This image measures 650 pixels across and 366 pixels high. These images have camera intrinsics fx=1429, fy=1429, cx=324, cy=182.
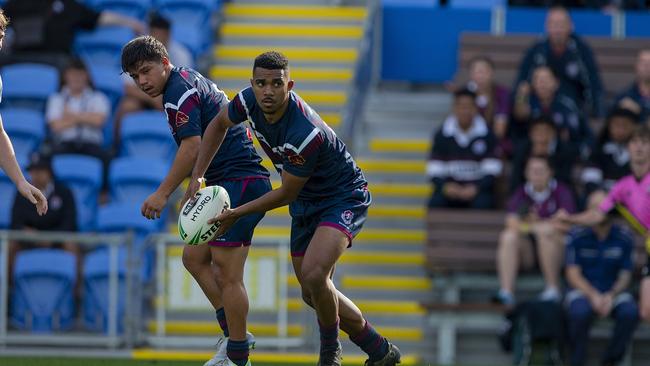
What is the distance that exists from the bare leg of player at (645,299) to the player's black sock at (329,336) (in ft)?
14.5

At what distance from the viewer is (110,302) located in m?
11.6

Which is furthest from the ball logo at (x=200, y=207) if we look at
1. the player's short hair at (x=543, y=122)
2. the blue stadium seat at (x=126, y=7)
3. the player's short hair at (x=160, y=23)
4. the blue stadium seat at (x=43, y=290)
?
the blue stadium seat at (x=126, y=7)

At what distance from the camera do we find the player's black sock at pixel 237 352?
7.72 metres

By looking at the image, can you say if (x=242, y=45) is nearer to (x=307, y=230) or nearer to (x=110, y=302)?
(x=110, y=302)

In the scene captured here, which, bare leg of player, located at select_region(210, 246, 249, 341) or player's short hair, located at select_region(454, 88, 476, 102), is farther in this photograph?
player's short hair, located at select_region(454, 88, 476, 102)

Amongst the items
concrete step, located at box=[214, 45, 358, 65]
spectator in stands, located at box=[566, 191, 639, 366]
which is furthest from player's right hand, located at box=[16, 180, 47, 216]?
concrete step, located at box=[214, 45, 358, 65]

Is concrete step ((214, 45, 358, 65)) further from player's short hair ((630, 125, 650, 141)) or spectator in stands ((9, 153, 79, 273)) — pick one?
player's short hair ((630, 125, 650, 141))

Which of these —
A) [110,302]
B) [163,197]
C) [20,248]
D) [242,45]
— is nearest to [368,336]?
[163,197]

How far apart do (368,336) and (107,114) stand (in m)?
6.02

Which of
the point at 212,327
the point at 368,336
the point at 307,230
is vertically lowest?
the point at 212,327

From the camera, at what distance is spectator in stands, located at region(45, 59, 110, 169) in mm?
13023

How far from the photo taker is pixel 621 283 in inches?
462

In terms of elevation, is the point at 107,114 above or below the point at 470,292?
above

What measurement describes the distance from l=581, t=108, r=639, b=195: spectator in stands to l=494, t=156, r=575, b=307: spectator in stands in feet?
1.57
